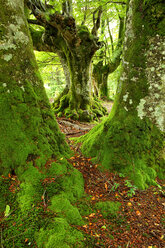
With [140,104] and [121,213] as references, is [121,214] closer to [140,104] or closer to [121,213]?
[121,213]

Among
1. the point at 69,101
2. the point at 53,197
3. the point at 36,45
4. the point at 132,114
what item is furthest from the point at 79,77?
the point at 53,197

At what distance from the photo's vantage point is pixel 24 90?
8.14ft

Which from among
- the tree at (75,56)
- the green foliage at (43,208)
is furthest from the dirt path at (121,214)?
the tree at (75,56)

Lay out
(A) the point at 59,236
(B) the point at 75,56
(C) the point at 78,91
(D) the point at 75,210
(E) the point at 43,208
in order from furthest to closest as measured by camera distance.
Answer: (C) the point at 78,91 → (B) the point at 75,56 → (D) the point at 75,210 → (E) the point at 43,208 → (A) the point at 59,236

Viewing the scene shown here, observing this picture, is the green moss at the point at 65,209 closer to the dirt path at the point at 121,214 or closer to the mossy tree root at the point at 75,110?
the dirt path at the point at 121,214

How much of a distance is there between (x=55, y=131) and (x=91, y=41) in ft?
21.2

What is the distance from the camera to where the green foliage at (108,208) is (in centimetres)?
218

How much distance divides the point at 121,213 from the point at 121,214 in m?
0.02

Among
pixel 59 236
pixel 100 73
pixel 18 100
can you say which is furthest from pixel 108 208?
pixel 100 73

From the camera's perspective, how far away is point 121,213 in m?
2.22

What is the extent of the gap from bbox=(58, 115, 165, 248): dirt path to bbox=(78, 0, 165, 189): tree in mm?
272

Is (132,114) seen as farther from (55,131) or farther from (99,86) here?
(99,86)

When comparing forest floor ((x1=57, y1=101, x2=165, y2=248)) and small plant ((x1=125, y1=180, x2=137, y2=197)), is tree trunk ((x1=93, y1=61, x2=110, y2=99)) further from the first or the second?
small plant ((x1=125, y1=180, x2=137, y2=197))

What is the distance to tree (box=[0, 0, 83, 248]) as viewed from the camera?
1.69 m
